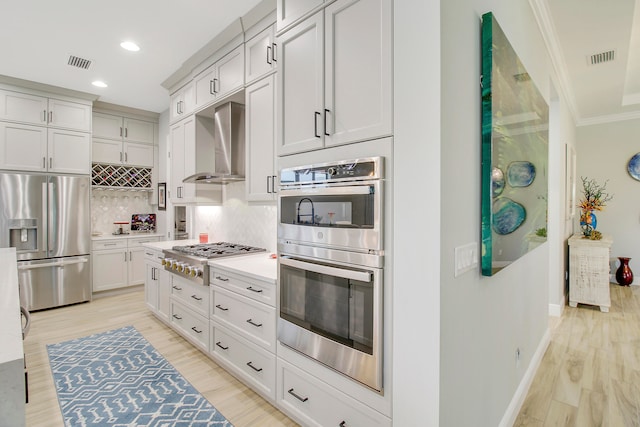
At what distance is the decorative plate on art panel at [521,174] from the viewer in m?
1.76

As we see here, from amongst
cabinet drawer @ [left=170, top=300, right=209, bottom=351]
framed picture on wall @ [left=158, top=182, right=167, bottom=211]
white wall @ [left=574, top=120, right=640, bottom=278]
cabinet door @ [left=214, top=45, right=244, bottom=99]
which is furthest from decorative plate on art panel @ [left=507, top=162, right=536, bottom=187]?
framed picture on wall @ [left=158, top=182, right=167, bottom=211]

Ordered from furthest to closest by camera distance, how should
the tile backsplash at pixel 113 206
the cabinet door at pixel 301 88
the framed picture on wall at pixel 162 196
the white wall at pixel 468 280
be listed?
the framed picture on wall at pixel 162 196 < the tile backsplash at pixel 113 206 < the cabinet door at pixel 301 88 < the white wall at pixel 468 280

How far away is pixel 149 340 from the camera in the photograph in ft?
10.5

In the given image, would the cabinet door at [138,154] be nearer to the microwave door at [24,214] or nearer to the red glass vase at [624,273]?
the microwave door at [24,214]

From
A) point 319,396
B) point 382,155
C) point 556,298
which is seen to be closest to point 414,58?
point 382,155

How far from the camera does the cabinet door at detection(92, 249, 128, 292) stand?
4.60m

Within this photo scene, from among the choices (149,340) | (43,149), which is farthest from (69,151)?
(149,340)

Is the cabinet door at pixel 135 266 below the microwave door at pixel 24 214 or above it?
below

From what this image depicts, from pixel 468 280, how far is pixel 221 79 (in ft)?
9.22

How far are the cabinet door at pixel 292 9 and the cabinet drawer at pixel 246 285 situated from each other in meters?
1.66

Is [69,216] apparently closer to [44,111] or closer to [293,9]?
[44,111]

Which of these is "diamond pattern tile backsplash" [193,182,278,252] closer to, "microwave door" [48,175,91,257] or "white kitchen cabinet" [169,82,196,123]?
"white kitchen cabinet" [169,82,196,123]

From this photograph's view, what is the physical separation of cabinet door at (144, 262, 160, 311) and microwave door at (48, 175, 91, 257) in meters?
1.32

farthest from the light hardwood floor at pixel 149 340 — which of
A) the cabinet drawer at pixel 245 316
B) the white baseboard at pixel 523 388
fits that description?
the white baseboard at pixel 523 388
